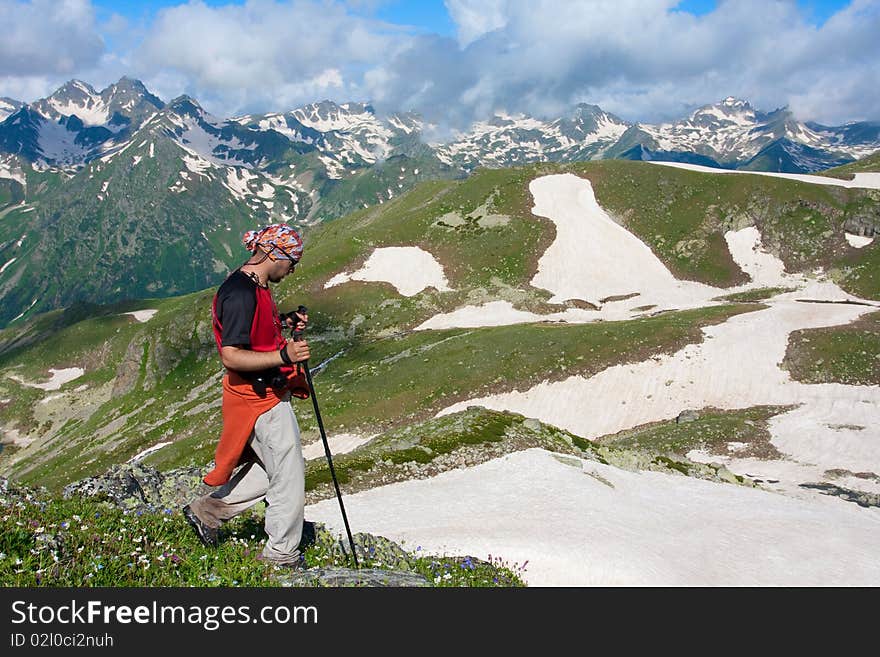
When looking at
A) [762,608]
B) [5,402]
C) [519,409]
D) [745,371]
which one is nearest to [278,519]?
[762,608]

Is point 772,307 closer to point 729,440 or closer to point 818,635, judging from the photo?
point 729,440

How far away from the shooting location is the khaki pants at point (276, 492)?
8.16m

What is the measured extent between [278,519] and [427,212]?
281ft

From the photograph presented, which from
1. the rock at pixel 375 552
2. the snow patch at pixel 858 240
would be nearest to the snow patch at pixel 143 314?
the snow patch at pixel 858 240

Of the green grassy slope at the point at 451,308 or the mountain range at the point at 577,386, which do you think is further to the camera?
the green grassy slope at the point at 451,308

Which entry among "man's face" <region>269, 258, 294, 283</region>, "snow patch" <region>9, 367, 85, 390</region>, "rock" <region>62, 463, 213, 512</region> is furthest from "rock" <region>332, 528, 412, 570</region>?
"snow patch" <region>9, 367, 85, 390</region>

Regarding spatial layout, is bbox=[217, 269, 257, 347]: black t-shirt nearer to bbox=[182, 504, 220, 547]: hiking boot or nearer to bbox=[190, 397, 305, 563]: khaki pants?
bbox=[190, 397, 305, 563]: khaki pants

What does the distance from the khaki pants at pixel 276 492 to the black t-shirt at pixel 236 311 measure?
1.33 m

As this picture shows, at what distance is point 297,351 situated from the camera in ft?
25.5

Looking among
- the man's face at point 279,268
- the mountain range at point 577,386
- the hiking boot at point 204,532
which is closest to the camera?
the man's face at point 279,268

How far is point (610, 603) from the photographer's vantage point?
261 inches

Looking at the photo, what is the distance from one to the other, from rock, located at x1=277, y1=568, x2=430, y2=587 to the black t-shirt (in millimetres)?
3348

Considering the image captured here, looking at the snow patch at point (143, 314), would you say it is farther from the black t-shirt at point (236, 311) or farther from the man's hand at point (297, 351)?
the man's hand at point (297, 351)

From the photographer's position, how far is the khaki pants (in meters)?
8.16
